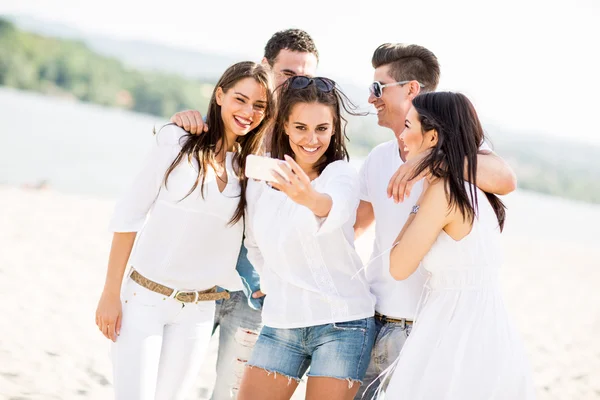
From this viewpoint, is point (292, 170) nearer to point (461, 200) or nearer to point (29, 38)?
point (461, 200)

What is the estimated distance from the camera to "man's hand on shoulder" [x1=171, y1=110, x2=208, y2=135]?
367 centimetres

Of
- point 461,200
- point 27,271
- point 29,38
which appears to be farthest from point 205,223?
point 29,38

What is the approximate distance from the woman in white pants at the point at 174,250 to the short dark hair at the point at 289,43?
1179 mm

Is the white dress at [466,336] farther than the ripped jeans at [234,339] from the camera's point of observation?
No

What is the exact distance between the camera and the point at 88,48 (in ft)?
284

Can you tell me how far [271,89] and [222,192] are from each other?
2.16 feet

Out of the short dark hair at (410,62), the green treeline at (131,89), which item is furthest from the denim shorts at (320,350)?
the green treeline at (131,89)

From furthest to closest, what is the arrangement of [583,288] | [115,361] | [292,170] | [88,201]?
1. [88,201]
2. [583,288]
3. [115,361]
4. [292,170]

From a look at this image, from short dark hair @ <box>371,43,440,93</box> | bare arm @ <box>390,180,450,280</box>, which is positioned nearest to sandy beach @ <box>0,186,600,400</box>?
short dark hair @ <box>371,43,440,93</box>

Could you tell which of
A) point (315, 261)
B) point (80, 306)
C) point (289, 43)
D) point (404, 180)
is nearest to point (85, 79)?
point (80, 306)

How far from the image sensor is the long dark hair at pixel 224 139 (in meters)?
3.59

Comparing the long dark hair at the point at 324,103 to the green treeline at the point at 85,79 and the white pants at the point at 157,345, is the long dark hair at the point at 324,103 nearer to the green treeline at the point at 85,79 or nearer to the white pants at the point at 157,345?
A: the white pants at the point at 157,345

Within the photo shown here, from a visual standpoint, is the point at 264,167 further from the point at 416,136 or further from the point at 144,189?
the point at 144,189

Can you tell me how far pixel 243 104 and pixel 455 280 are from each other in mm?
1538
